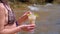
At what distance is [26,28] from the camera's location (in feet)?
8.99

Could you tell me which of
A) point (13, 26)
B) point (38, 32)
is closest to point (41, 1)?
point (38, 32)

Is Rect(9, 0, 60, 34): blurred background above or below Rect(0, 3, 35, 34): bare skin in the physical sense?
below

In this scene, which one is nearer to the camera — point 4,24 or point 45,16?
point 4,24

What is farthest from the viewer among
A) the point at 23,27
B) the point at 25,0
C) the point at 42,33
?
the point at 25,0

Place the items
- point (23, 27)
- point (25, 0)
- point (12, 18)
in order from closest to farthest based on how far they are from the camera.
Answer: point (23, 27) < point (12, 18) < point (25, 0)

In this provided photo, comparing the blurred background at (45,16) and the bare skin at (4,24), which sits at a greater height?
the bare skin at (4,24)

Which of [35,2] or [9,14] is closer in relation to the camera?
[9,14]

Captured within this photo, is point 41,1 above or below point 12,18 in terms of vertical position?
below

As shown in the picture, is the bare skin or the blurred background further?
the blurred background

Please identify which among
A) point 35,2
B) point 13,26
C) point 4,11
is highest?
point 4,11

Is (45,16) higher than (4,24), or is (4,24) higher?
(4,24)

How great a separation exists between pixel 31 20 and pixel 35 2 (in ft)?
82.7

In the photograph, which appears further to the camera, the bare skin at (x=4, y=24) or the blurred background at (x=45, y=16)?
the blurred background at (x=45, y=16)

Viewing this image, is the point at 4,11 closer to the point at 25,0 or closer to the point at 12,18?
the point at 12,18
